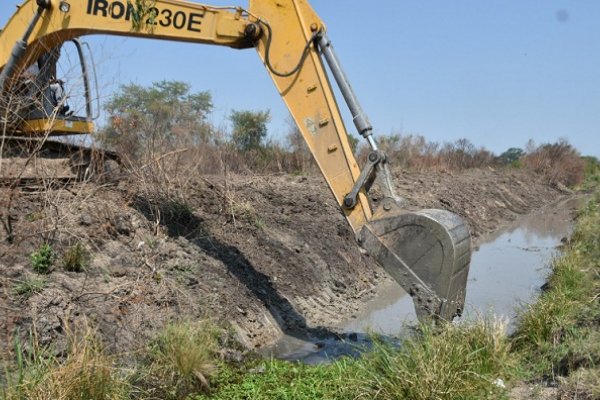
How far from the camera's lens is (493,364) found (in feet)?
15.9

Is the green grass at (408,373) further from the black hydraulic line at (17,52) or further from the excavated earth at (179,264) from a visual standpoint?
the black hydraulic line at (17,52)

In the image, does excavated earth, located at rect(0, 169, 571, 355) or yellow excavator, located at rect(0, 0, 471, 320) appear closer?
excavated earth, located at rect(0, 169, 571, 355)

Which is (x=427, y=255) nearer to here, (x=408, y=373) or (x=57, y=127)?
(x=408, y=373)

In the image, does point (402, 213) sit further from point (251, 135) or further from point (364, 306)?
point (251, 135)

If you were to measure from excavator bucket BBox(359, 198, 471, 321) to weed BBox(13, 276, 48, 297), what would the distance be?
124 inches

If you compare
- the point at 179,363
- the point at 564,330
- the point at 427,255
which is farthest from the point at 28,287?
the point at 564,330

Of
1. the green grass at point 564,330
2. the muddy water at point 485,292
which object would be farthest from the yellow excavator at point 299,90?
the green grass at point 564,330

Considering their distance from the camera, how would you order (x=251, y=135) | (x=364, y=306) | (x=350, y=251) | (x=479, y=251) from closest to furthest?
(x=364, y=306), (x=350, y=251), (x=479, y=251), (x=251, y=135)

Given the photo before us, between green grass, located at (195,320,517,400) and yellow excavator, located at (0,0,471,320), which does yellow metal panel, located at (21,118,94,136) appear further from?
green grass, located at (195,320,517,400)

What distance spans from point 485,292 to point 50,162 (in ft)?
22.7

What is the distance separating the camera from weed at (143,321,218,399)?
4.89m

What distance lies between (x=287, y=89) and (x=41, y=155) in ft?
11.9

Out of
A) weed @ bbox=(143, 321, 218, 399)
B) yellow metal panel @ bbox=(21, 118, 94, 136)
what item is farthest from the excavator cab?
weed @ bbox=(143, 321, 218, 399)

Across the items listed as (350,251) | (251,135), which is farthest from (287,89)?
(251,135)
